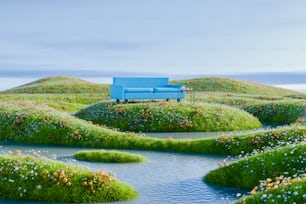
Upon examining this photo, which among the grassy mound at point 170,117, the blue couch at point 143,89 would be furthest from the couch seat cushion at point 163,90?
the grassy mound at point 170,117

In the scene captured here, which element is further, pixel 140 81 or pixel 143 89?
pixel 140 81

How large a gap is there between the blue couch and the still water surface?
20.3m

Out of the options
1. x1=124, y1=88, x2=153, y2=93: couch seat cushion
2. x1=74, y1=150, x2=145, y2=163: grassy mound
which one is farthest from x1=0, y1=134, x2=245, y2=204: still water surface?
x1=124, y1=88, x2=153, y2=93: couch seat cushion

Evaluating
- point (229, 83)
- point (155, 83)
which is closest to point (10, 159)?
point (155, 83)

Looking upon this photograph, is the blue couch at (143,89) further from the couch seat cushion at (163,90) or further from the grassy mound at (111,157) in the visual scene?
the grassy mound at (111,157)

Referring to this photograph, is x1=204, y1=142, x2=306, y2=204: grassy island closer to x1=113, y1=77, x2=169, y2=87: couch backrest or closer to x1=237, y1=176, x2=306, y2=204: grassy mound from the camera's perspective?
x1=237, y1=176, x2=306, y2=204: grassy mound

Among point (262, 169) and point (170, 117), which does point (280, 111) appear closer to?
point (170, 117)

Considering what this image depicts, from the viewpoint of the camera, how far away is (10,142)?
Answer: 3312 centimetres

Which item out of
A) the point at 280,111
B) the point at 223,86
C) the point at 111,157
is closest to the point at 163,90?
the point at 280,111

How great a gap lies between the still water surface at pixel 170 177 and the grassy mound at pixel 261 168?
57 cm

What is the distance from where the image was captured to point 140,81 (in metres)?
53.3

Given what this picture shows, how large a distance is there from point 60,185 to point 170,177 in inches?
214

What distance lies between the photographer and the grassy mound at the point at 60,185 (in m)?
16.5

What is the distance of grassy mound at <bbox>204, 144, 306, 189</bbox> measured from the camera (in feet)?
60.4
